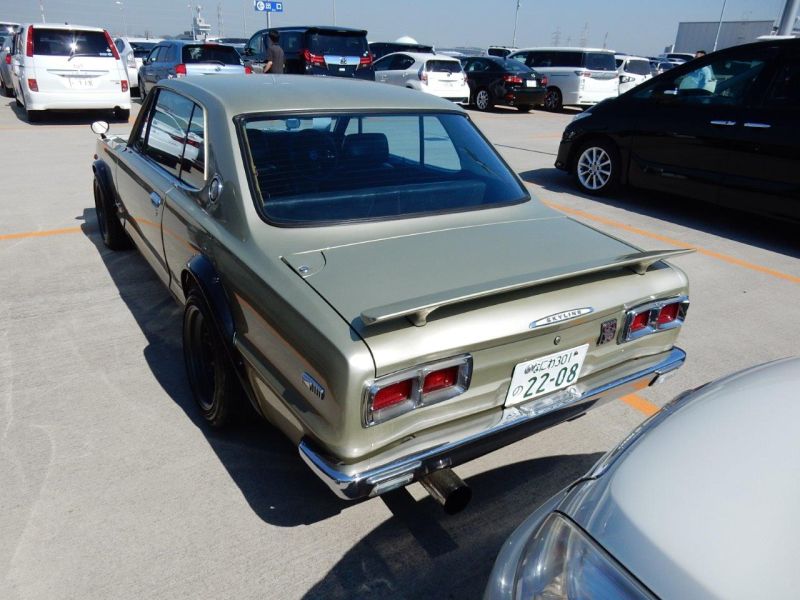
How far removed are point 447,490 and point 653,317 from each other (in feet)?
4.01

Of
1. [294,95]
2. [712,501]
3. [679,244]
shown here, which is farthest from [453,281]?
[679,244]

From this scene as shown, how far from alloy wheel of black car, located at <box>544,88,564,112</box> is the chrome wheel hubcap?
1023cm

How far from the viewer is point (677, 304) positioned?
8.82ft

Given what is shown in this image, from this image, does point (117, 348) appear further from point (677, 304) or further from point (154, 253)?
point (677, 304)

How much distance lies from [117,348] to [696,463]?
3269 millimetres

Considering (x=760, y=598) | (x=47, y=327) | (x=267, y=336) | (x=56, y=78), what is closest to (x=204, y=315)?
(x=267, y=336)

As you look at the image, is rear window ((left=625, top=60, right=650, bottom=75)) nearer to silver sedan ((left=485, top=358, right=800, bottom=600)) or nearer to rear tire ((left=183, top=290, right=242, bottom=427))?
rear tire ((left=183, top=290, right=242, bottom=427))

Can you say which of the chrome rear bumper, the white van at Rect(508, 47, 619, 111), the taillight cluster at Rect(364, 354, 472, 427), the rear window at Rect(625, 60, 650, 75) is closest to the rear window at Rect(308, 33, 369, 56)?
the white van at Rect(508, 47, 619, 111)

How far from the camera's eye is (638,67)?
19844 millimetres

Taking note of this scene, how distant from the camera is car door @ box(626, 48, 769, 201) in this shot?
6.36 m

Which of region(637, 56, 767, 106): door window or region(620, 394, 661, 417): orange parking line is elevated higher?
region(637, 56, 767, 106): door window

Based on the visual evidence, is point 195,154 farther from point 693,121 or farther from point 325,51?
point 325,51

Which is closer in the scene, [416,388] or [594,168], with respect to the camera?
[416,388]

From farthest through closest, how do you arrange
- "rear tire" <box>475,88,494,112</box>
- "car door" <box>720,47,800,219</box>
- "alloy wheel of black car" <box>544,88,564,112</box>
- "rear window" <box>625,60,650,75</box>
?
"rear window" <box>625,60,650,75</box>
"alloy wheel of black car" <box>544,88,564,112</box>
"rear tire" <box>475,88,494,112</box>
"car door" <box>720,47,800,219</box>
